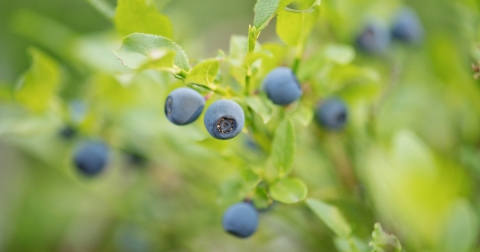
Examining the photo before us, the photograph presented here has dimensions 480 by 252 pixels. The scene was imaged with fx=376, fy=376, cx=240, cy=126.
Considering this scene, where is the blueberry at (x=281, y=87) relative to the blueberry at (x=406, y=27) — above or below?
above

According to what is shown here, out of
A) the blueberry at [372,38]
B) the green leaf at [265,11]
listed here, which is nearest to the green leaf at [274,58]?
the green leaf at [265,11]

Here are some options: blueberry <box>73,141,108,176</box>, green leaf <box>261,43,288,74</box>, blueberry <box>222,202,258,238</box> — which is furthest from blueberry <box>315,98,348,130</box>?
blueberry <box>73,141,108,176</box>

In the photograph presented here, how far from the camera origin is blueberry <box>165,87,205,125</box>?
53 cm

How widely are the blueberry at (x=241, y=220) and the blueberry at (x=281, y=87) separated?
0.19 metres

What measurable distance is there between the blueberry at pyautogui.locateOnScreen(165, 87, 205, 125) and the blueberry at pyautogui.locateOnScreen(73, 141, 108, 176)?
0.50 m

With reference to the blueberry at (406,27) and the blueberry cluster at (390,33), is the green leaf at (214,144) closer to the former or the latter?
the blueberry cluster at (390,33)

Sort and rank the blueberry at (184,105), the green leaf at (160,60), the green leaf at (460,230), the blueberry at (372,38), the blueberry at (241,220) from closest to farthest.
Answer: the green leaf at (160,60) → the blueberry at (184,105) → the blueberry at (241,220) → the green leaf at (460,230) → the blueberry at (372,38)

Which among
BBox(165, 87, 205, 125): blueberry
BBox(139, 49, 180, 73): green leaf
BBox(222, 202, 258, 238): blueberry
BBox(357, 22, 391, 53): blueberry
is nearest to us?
BBox(139, 49, 180, 73): green leaf

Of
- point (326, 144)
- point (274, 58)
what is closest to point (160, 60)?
point (274, 58)

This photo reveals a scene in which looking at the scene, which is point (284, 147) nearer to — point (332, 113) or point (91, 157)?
point (332, 113)

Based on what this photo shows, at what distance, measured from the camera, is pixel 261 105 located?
0.57 m

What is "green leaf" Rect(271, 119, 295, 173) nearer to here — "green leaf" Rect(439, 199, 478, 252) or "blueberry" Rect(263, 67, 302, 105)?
"blueberry" Rect(263, 67, 302, 105)

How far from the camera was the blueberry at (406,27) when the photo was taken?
40.0 inches

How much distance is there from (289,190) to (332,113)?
24 cm
